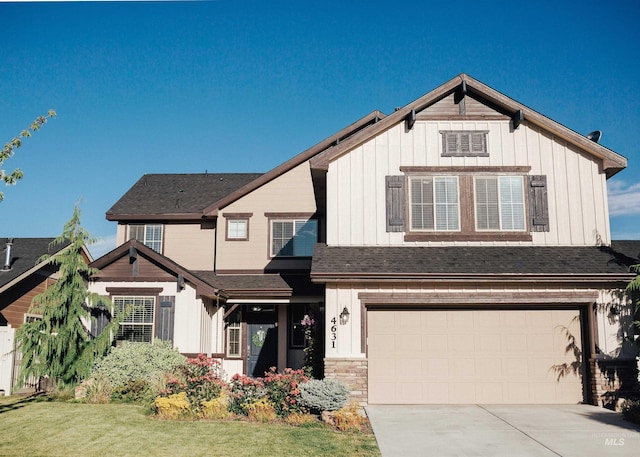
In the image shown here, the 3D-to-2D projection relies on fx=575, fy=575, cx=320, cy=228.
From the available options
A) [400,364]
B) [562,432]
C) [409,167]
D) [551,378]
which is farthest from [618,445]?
[409,167]

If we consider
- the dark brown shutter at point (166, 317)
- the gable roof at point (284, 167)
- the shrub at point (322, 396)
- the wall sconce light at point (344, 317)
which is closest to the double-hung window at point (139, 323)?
the dark brown shutter at point (166, 317)

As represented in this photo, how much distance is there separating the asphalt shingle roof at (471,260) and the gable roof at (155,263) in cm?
375

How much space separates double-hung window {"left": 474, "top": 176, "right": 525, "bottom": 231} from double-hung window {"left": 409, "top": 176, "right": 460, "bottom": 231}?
22.4 inches

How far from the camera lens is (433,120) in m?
14.7

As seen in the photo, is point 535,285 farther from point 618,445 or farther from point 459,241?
point 618,445

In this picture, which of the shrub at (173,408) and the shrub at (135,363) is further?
the shrub at (135,363)

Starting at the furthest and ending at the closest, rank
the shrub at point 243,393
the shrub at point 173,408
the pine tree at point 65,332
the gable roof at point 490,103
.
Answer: the gable roof at point 490,103
the pine tree at point 65,332
the shrub at point 243,393
the shrub at point 173,408

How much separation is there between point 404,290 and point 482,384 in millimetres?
2777

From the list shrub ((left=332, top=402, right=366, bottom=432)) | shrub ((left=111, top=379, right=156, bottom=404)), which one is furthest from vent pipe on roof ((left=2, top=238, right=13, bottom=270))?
shrub ((left=332, top=402, right=366, bottom=432))

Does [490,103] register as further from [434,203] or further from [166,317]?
[166,317]

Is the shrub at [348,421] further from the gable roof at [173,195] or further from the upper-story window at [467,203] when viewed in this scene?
the gable roof at [173,195]

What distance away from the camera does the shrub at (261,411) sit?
36.6ft

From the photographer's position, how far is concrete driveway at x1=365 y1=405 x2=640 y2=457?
890cm

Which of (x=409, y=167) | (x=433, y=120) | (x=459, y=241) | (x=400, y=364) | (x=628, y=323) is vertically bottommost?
(x=400, y=364)
